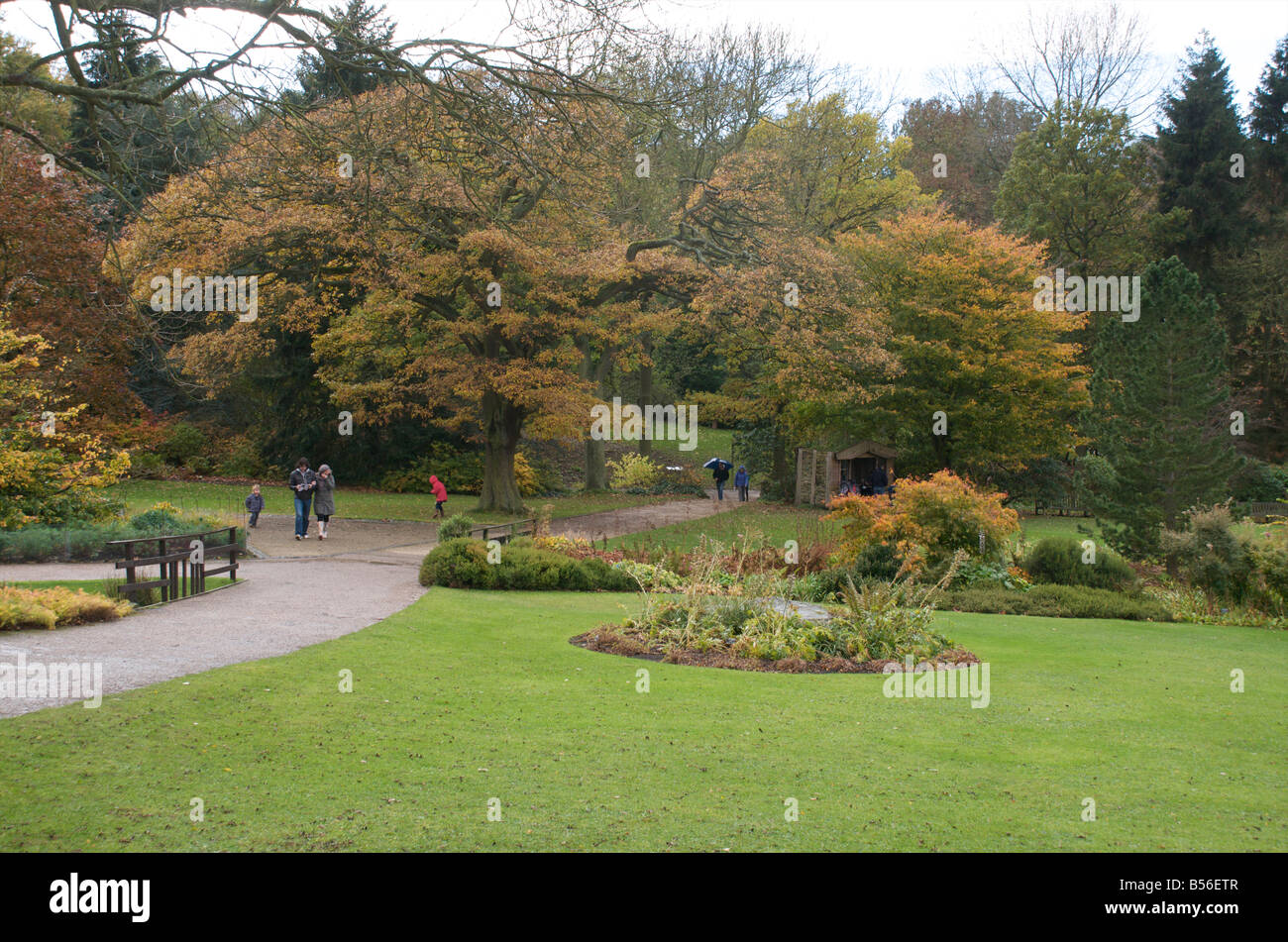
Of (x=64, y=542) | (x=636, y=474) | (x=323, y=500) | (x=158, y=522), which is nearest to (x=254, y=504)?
(x=323, y=500)

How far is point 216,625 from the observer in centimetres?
1159

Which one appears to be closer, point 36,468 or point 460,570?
point 460,570

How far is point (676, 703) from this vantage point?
848 centimetres

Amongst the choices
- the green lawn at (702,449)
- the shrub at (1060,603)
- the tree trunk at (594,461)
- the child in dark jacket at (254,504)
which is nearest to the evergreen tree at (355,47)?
the shrub at (1060,603)

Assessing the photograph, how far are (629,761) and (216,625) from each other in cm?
693

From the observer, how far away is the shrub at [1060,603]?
15.7 metres

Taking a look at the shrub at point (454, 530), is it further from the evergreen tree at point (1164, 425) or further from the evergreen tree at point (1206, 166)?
the evergreen tree at point (1206, 166)

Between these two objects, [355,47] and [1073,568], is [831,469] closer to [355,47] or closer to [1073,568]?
[1073,568]

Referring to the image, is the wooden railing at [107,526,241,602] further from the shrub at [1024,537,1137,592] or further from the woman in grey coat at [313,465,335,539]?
the shrub at [1024,537,1137,592]

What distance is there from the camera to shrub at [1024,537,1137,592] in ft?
56.8

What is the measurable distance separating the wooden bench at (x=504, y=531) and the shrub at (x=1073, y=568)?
32.1 feet

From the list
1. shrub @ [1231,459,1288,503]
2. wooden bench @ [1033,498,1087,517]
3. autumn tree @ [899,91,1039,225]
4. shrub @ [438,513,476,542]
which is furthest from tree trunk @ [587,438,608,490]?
autumn tree @ [899,91,1039,225]
